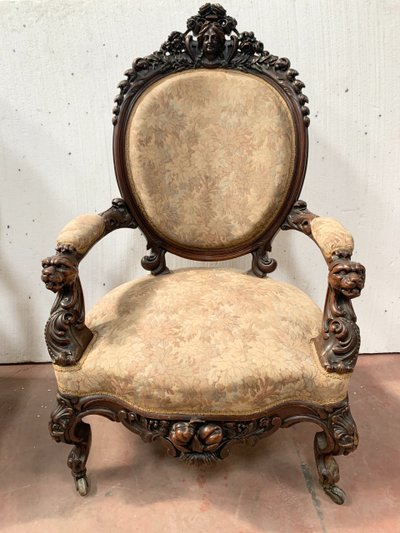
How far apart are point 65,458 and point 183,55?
1.40 m

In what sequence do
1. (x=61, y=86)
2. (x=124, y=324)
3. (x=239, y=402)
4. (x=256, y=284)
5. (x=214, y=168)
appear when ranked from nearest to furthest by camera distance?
(x=239, y=402) → (x=124, y=324) → (x=256, y=284) → (x=214, y=168) → (x=61, y=86)

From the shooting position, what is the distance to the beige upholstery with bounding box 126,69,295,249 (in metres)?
1.36

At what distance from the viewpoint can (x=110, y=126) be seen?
171cm

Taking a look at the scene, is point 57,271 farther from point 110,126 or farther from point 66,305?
point 110,126

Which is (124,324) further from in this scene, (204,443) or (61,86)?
(61,86)

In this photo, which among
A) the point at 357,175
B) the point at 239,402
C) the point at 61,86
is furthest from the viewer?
the point at 357,175

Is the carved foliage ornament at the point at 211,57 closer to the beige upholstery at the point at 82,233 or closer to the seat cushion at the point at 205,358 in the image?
the beige upholstery at the point at 82,233

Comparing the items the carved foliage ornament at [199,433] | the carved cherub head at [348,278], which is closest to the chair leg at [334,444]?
the carved foliage ornament at [199,433]

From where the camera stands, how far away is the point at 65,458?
4.78ft

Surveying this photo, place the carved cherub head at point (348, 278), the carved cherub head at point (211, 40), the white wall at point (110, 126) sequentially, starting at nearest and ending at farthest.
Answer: the carved cherub head at point (348, 278) < the carved cherub head at point (211, 40) < the white wall at point (110, 126)

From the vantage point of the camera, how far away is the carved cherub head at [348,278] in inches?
39.0

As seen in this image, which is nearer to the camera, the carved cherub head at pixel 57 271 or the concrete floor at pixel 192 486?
the carved cherub head at pixel 57 271

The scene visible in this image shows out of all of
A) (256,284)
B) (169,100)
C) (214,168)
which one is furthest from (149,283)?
(169,100)

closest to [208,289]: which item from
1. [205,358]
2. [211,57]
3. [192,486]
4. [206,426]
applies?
[205,358]
